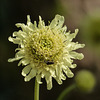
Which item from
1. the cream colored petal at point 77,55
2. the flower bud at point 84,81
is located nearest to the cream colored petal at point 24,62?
the cream colored petal at point 77,55

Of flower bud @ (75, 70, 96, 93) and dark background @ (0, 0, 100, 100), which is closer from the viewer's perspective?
flower bud @ (75, 70, 96, 93)

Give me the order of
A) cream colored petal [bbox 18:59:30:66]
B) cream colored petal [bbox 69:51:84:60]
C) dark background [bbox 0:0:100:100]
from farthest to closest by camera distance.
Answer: dark background [bbox 0:0:100:100], cream colored petal [bbox 69:51:84:60], cream colored petal [bbox 18:59:30:66]

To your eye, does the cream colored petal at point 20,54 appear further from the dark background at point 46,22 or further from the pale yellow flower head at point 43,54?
the dark background at point 46,22

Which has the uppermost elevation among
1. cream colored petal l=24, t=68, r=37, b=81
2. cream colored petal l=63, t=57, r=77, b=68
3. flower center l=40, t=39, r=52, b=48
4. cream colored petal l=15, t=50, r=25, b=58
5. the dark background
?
the dark background

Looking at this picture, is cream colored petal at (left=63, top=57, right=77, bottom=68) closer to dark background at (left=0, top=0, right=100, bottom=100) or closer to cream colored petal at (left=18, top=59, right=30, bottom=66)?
cream colored petal at (left=18, top=59, right=30, bottom=66)

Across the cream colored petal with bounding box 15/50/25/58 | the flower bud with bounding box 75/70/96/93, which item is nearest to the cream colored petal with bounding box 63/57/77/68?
the cream colored petal with bounding box 15/50/25/58

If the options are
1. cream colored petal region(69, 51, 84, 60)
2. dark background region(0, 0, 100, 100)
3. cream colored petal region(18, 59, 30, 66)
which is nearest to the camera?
cream colored petal region(18, 59, 30, 66)

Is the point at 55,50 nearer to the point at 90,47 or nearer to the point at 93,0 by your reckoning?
the point at 90,47

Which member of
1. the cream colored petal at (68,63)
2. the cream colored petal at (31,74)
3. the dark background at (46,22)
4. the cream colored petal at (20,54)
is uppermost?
the dark background at (46,22)

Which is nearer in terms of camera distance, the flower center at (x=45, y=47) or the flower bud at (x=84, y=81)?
the flower center at (x=45, y=47)
